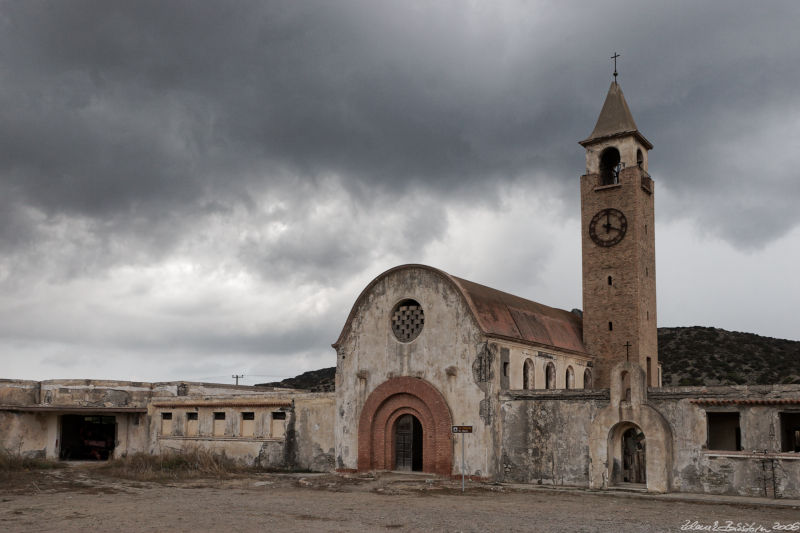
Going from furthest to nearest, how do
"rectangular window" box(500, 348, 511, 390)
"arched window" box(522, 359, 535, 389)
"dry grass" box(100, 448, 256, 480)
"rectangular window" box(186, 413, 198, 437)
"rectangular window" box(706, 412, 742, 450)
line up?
"rectangular window" box(186, 413, 198, 437) → "rectangular window" box(706, 412, 742, 450) → "dry grass" box(100, 448, 256, 480) → "arched window" box(522, 359, 535, 389) → "rectangular window" box(500, 348, 511, 390)

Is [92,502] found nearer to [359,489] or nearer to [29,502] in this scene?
[29,502]

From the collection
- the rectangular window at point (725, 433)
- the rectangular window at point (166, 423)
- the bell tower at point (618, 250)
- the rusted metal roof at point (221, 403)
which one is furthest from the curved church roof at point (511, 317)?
the rectangular window at point (166, 423)

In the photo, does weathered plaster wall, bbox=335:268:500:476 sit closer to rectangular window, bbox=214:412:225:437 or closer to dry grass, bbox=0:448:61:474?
rectangular window, bbox=214:412:225:437

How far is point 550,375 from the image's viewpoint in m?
31.3

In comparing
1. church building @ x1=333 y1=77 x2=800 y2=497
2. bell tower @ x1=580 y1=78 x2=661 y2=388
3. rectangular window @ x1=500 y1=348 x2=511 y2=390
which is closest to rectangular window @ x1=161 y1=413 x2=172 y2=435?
church building @ x1=333 y1=77 x2=800 y2=497

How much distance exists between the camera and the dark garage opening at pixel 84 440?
38938 mm

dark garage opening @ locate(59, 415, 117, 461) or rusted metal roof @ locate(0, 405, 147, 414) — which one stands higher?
rusted metal roof @ locate(0, 405, 147, 414)

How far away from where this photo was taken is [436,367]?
28594mm

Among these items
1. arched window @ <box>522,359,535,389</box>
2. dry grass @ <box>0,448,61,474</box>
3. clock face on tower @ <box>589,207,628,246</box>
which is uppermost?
clock face on tower @ <box>589,207,628,246</box>

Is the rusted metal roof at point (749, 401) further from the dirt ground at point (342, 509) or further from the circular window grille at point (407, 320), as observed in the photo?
the circular window grille at point (407, 320)

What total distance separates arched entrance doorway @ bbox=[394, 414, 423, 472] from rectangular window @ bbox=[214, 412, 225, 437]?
912 centimetres

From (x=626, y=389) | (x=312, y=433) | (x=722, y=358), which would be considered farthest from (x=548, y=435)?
(x=722, y=358)

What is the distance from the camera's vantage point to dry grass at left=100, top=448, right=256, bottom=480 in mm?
29498

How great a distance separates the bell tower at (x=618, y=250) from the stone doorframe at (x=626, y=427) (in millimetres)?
8645
